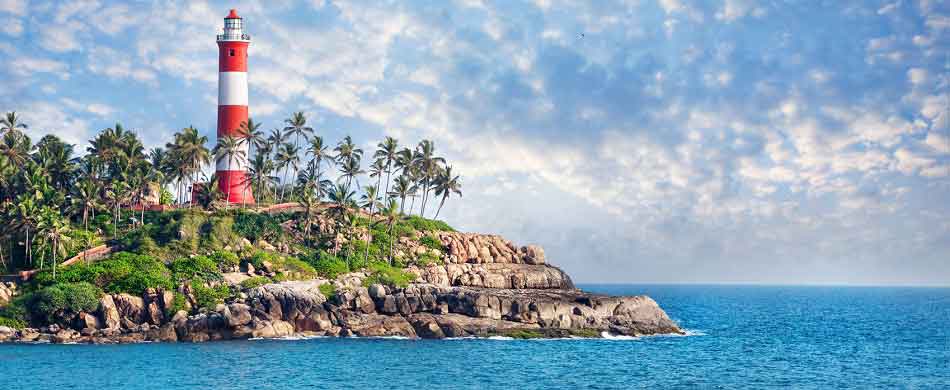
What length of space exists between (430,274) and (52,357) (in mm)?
38037

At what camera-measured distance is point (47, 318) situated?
75250 mm

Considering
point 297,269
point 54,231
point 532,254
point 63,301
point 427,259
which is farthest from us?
point 532,254

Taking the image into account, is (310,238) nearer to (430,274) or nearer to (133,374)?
(430,274)

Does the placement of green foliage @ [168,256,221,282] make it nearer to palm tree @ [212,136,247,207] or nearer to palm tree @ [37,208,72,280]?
palm tree @ [37,208,72,280]

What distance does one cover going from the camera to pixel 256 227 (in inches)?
3684

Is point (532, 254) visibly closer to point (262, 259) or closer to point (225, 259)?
point (262, 259)

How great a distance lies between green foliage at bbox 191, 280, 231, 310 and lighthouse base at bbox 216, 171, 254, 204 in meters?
19.4

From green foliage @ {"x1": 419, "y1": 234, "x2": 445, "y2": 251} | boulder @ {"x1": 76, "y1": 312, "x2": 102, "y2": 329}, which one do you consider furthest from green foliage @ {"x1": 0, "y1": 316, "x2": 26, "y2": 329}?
green foliage @ {"x1": 419, "y1": 234, "x2": 445, "y2": 251}

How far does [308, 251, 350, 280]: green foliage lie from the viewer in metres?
88.6

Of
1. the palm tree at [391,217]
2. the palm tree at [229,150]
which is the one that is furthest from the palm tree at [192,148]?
the palm tree at [391,217]

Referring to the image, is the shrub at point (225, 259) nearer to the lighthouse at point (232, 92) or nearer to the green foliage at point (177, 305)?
the green foliage at point (177, 305)

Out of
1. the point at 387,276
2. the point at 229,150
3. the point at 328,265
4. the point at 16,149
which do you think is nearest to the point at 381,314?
the point at 387,276

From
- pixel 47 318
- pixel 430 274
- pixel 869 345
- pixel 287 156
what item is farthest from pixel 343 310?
pixel 869 345

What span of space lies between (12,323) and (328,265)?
2794 centimetres
